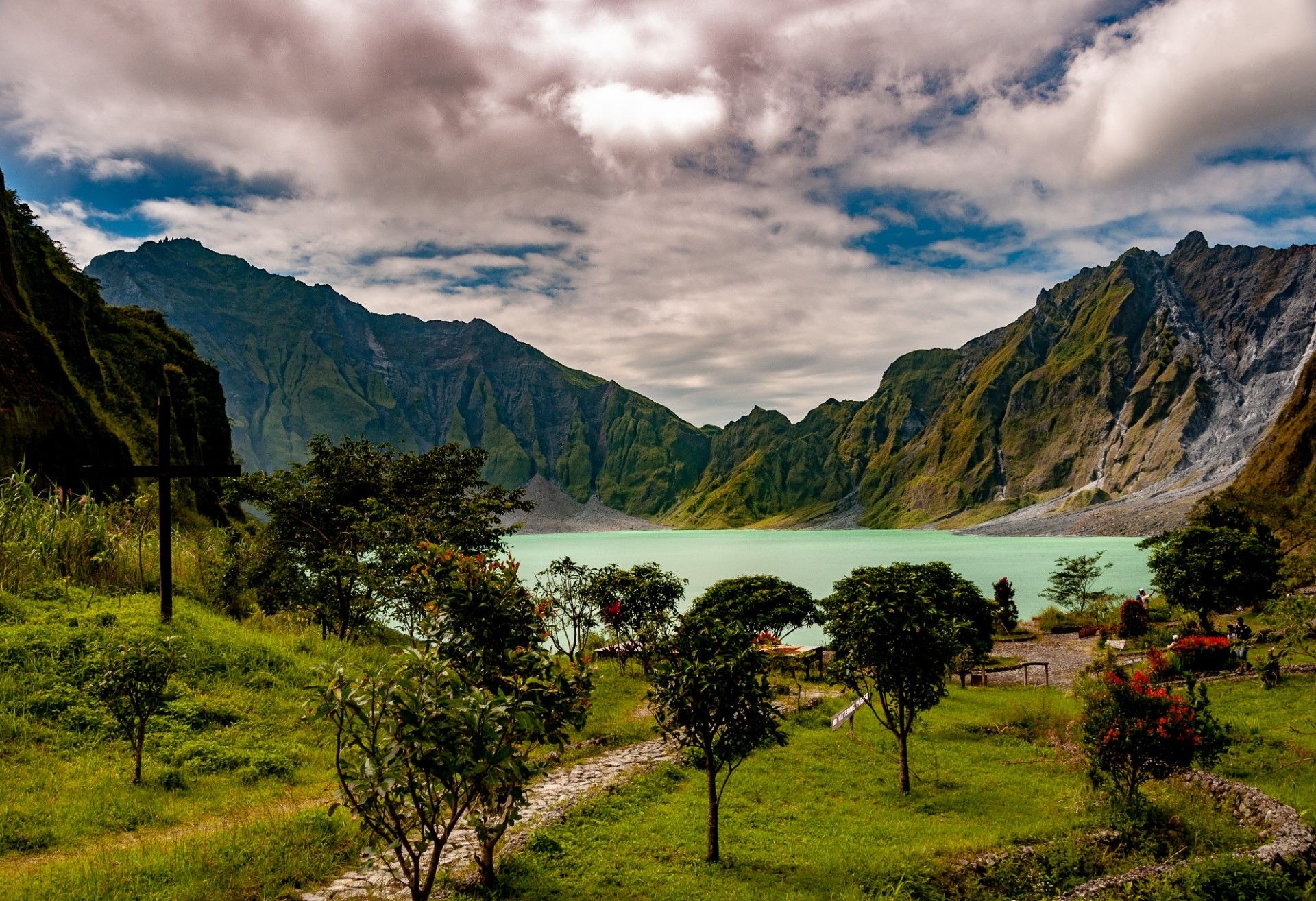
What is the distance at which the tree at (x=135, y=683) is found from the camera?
11.8m

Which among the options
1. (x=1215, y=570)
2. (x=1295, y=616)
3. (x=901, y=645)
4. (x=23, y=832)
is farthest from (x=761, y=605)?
(x=23, y=832)

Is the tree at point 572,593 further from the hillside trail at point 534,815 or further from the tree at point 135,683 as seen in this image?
the tree at point 135,683

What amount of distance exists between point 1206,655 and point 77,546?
40.1 meters

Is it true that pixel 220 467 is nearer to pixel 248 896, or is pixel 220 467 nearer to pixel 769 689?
pixel 248 896

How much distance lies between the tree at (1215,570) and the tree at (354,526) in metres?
34.7

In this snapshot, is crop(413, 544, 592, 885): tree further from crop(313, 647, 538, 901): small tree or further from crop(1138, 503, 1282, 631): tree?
crop(1138, 503, 1282, 631): tree

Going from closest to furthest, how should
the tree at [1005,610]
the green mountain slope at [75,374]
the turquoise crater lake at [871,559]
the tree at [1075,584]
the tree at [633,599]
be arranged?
the green mountain slope at [75,374]
the tree at [633,599]
the tree at [1005,610]
the tree at [1075,584]
the turquoise crater lake at [871,559]

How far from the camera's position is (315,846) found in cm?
1017

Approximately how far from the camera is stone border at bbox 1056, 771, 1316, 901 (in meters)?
10.5

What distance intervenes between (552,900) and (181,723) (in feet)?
32.8

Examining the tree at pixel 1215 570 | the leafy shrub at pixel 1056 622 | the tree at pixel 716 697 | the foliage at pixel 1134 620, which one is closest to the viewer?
the tree at pixel 716 697

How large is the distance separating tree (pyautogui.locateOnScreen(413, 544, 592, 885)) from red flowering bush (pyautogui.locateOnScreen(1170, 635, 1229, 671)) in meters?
29.1

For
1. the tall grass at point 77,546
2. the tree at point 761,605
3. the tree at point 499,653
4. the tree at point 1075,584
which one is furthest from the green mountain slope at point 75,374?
the tree at point 1075,584

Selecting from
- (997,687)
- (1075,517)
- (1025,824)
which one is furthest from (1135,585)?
(1075,517)
